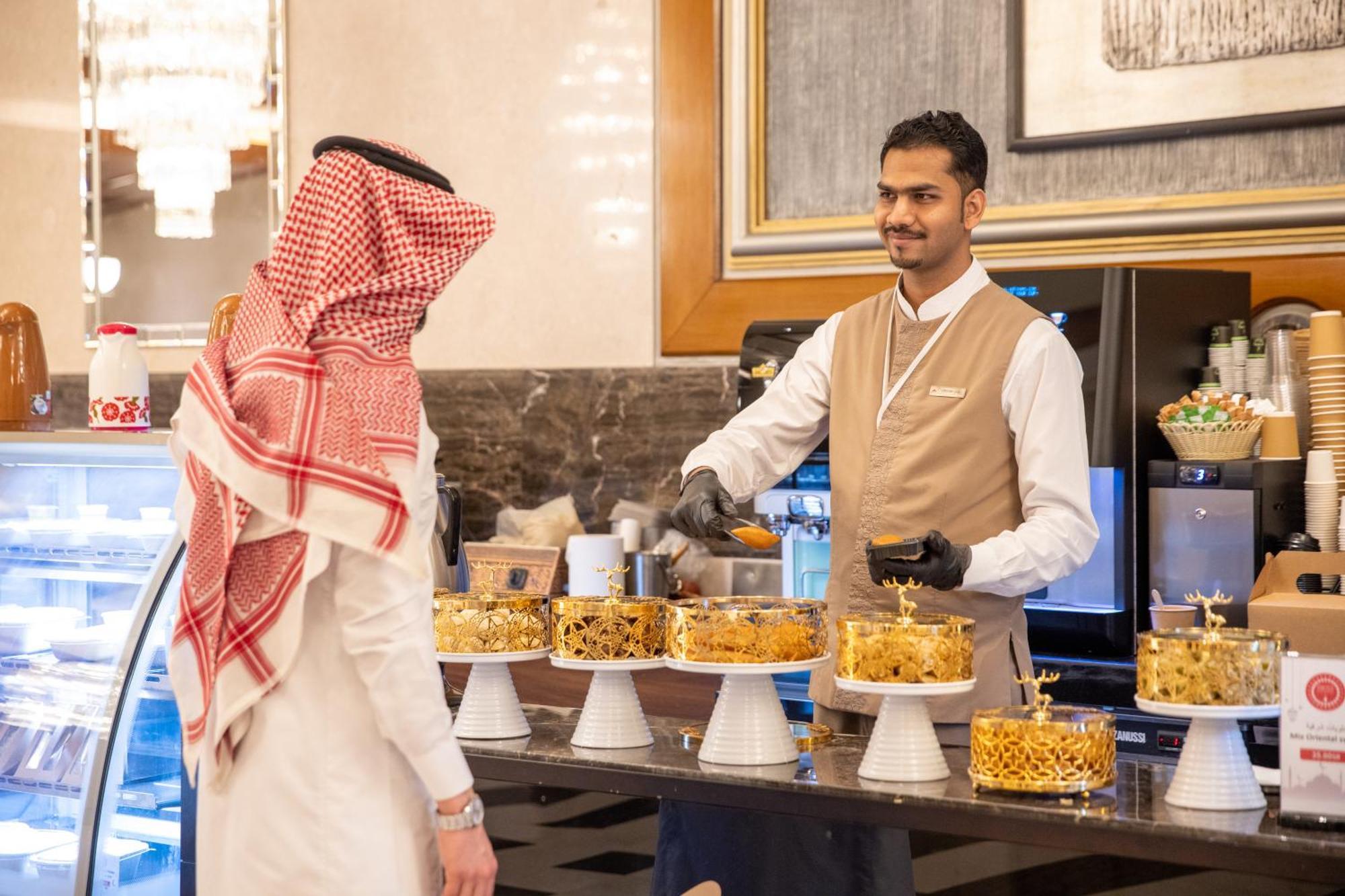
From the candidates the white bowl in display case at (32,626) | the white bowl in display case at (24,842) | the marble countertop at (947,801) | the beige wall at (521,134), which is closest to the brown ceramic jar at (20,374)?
the white bowl in display case at (32,626)

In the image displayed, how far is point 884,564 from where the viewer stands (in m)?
2.02

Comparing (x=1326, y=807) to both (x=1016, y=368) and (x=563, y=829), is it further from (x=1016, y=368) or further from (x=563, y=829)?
(x=563, y=829)

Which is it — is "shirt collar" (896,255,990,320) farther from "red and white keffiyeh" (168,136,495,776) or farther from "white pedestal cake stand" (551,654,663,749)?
"red and white keffiyeh" (168,136,495,776)

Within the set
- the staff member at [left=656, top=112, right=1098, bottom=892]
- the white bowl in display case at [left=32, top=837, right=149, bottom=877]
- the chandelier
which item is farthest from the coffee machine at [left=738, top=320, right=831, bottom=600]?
the chandelier

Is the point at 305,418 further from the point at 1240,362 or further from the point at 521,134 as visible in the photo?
the point at 521,134

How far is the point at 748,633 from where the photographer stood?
6.46 ft

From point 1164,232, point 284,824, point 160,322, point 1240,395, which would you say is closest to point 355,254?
point 284,824

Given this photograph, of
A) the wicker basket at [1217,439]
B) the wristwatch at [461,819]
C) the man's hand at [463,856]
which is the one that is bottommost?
the man's hand at [463,856]

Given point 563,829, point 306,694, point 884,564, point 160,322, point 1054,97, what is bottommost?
point 563,829

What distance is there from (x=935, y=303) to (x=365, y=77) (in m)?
2.88

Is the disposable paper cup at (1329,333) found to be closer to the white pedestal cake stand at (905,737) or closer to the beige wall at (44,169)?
the white pedestal cake stand at (905,737)

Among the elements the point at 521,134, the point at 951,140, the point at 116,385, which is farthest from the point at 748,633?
the point at 521,134

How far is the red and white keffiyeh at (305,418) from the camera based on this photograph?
5.41 ft

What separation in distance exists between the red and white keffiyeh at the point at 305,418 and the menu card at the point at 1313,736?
1.02 meters
